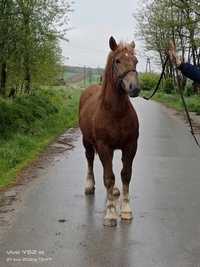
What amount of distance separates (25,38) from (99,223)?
416 inches

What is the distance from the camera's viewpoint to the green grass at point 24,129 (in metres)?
11.6

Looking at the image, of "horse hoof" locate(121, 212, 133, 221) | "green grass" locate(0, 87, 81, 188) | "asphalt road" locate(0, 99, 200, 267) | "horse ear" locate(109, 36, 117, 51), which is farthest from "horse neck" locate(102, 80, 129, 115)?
"green grass" locate(0, 87, 81, 188)

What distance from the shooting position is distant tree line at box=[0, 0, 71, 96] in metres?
15.4

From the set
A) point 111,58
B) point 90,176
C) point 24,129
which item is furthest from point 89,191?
point 24,129

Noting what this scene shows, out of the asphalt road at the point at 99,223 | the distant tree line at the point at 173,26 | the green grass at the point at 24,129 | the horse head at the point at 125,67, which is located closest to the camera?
the asphalt road at the point at 99,223

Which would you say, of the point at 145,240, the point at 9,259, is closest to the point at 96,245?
the point at 145,240

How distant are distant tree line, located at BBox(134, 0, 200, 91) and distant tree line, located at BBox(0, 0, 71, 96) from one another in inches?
173

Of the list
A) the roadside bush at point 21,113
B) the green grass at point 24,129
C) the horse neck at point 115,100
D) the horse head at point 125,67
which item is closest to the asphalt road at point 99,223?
the green grass at point 24,129

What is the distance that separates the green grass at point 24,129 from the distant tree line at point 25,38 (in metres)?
1.29

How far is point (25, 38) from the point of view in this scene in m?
16.7

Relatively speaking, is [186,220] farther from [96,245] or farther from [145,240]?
[96,245]

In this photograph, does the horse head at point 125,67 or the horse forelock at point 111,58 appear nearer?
the horse head at point 125,67

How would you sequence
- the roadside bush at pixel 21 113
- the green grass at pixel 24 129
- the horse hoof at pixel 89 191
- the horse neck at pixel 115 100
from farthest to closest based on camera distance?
1. the roadside bush at pixel 21 113
2. the green grass at pixel 24 129
3. the horse hoof at pixel 89 191
4. the horse neck at pixel 115 100

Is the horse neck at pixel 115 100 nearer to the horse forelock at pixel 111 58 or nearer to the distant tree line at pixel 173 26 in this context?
the horse forelock at pixel 111 58
